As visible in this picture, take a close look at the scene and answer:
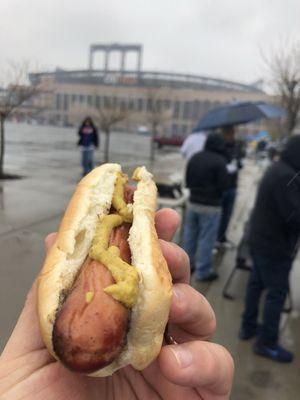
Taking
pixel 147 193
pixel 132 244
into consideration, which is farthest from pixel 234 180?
pixel 132 244

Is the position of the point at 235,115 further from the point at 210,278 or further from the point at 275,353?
the point at 275,353

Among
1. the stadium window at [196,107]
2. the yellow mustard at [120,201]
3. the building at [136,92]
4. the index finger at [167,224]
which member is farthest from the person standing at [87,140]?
the stadium window at [196,107]

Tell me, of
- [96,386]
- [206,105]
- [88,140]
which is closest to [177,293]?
[96,386]

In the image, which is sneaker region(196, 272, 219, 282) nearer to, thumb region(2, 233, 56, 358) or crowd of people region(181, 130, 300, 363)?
crowd of people region(181, 130, 300, 363)

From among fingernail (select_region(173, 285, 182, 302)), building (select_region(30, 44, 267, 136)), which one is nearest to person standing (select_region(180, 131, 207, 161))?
fingernail (select_region(173, 285, 182, 302))

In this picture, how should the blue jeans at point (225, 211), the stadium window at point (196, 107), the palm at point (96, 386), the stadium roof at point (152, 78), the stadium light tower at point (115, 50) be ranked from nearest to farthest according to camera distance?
the palm at point (96, 386), the blue jeans at point (225, 211), the stadium window at point (196, 107), the stadium roof at point (152, 78), the stadium light tower at point (115, 50)

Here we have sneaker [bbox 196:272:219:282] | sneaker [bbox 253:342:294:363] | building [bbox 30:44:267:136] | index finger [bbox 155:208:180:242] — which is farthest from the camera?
building [bbox 30:44:267:136]

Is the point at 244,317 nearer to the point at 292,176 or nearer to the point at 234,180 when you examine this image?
the point at 292,176

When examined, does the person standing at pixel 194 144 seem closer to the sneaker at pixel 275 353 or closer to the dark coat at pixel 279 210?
the dark coat at pixel 279 210
